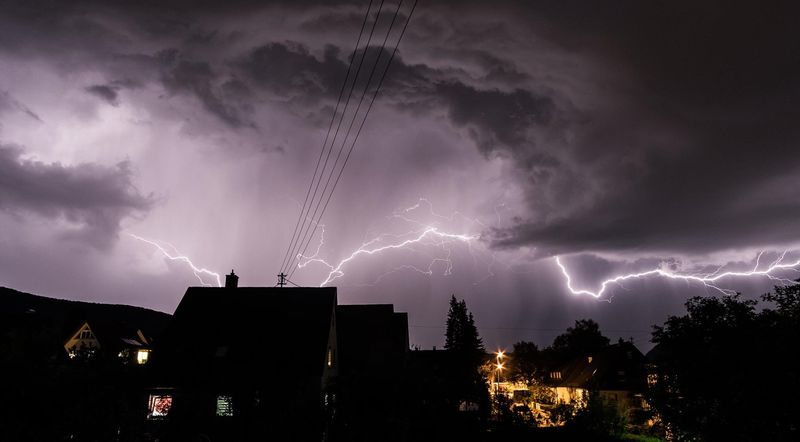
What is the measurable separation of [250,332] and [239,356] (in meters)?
1.84

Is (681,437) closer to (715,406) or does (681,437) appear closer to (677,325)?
(715,406)

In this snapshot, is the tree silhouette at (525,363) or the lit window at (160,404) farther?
the tree silhouette at (525,363)

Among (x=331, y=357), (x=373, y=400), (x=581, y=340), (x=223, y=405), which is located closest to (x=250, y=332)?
(x=223, y=405)

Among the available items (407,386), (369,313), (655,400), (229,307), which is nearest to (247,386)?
(229,307)

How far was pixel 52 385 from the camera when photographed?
852 centimetres

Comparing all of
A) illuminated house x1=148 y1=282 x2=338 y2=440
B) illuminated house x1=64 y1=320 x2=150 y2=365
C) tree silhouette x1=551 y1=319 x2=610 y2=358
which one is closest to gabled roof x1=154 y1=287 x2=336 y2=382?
illuminated house x1=148 y1=282 x2=338 y2=440

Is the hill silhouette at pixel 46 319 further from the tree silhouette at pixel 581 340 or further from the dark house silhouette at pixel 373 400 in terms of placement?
the tree silhouette at pixel 581 340

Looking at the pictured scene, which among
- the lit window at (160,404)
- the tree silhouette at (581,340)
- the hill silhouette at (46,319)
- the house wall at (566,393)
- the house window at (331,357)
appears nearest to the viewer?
the hill silhouette at (46,319)

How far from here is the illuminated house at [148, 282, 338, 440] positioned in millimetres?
22312

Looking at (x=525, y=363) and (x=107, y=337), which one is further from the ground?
(x=107, y=337)

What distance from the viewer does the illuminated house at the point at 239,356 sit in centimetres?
2231

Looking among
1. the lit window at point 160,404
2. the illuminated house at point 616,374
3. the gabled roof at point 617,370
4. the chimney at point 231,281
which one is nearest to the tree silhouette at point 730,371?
the lit window at point 160,404

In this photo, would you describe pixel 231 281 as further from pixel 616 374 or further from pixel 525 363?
pixel 525 363

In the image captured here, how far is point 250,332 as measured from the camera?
87.0ft
